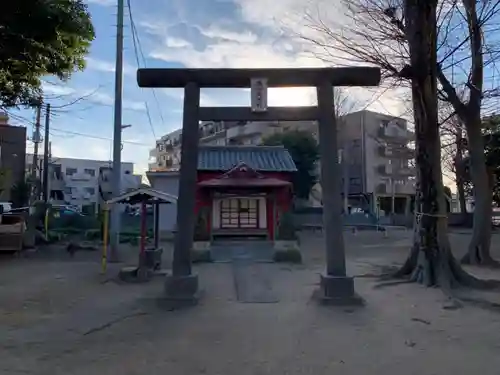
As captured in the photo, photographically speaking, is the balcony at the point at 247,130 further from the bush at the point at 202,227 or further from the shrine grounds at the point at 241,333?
the shrine grounds at the point at 241,333

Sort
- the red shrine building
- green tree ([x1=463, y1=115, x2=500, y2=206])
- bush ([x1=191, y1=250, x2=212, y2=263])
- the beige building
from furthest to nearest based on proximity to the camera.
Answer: the beige building
green tree ([x1=463, y1=115, x2=500, y2=206])
the red shrine building
bush ([x1=191, y1=250, x2=212, y2=263])

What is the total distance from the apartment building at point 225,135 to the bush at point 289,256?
23218 mm

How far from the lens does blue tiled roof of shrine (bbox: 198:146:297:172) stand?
2398 centimetres

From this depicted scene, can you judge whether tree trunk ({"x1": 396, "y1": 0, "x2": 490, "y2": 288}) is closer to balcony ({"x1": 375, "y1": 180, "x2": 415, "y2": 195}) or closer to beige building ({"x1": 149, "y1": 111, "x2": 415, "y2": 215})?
beige building ({"x1": 149, "y1": 111, "x2": 415, "y2": 215})

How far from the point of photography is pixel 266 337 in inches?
245

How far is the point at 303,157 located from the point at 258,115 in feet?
95.4

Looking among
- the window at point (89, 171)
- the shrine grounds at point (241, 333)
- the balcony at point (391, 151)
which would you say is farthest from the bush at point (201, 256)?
the window at point (89, 171)

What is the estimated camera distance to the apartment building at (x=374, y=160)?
1870 inches

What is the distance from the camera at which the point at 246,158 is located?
25250 millimetres

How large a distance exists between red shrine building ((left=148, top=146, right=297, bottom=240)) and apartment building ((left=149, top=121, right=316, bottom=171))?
1399 centimetres

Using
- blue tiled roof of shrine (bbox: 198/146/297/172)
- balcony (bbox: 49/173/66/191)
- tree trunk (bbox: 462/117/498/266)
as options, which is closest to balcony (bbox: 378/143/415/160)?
blue tiled roof of shrine (bbox: 198/146/297/172)

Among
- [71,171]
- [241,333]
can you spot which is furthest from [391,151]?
[241,333]

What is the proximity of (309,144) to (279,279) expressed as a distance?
2660cm

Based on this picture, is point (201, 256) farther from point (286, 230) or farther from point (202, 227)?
point (286, 230)
